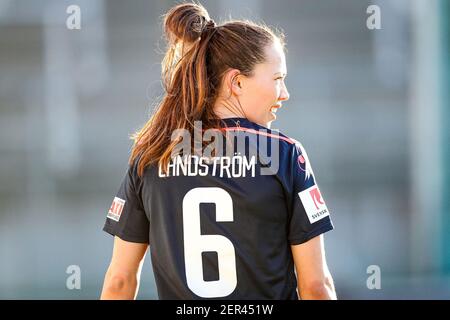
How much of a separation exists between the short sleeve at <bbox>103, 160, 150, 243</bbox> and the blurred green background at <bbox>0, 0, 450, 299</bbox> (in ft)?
13.3

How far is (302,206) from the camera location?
5.39ft

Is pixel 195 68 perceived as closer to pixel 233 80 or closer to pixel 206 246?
pixel 233 80

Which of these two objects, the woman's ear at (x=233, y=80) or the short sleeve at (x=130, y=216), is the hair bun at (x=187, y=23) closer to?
the woman's ear at (x=233, y=80)

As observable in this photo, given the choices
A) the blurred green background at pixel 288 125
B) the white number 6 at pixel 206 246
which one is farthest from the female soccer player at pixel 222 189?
the blurred green background at pixel 288 125

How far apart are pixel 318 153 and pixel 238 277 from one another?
468 centimetres

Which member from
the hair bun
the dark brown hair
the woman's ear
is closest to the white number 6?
the dark brown hair

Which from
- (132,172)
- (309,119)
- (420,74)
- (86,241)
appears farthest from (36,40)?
(132,172)

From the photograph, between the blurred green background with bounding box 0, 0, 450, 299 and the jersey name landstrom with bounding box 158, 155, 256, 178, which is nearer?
the jersey name landstrom with bounding box 158, 155, 256, 178

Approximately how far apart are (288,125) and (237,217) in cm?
472

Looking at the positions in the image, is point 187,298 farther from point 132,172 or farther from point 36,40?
point 36,40

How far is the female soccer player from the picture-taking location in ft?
5.33

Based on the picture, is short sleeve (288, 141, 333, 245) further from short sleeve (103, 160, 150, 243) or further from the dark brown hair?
short sleeve (103, 160, 150, 243)

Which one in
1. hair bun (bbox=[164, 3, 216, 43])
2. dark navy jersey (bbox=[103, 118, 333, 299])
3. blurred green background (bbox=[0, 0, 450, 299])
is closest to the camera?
dark navy jersey (bbox=[103, 118, 333, 299])

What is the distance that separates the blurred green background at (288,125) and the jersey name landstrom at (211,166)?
4.20m
